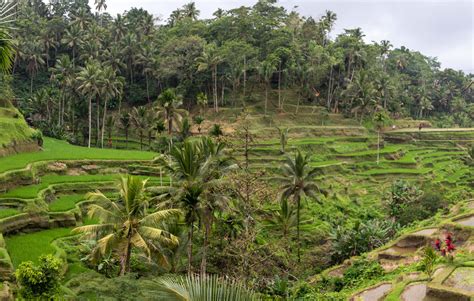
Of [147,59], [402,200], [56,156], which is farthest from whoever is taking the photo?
[147,59]

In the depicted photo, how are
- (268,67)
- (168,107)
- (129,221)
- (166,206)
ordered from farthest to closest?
(268,67), (168,107), (166,206), (129,221)

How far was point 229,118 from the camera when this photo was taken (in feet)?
199

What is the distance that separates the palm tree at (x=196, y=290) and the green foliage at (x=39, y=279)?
38.4ft

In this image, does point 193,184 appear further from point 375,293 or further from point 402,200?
point 402,200

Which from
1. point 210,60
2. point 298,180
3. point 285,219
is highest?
point 210,60

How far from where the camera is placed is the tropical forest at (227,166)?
18531 mm

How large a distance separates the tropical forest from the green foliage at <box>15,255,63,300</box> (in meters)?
0.07

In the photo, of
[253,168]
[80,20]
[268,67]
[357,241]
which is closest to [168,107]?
[253,168]

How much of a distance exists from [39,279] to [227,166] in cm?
1182

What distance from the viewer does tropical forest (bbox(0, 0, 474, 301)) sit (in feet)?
60.8

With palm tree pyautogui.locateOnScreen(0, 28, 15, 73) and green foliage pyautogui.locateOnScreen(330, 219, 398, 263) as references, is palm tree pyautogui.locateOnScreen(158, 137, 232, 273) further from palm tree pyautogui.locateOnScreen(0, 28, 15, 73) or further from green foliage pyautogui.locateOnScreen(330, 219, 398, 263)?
green foliage pyautogui.locateOnScreen(330, 219, 398, 263)

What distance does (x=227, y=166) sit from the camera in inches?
945

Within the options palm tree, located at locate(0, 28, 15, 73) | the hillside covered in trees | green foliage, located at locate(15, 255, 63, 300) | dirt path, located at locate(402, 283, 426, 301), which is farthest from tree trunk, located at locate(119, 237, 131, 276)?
the hillside covered in trees

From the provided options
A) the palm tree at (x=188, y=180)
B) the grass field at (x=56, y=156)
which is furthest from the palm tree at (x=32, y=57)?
the palm tree at (x=188, y=180)
